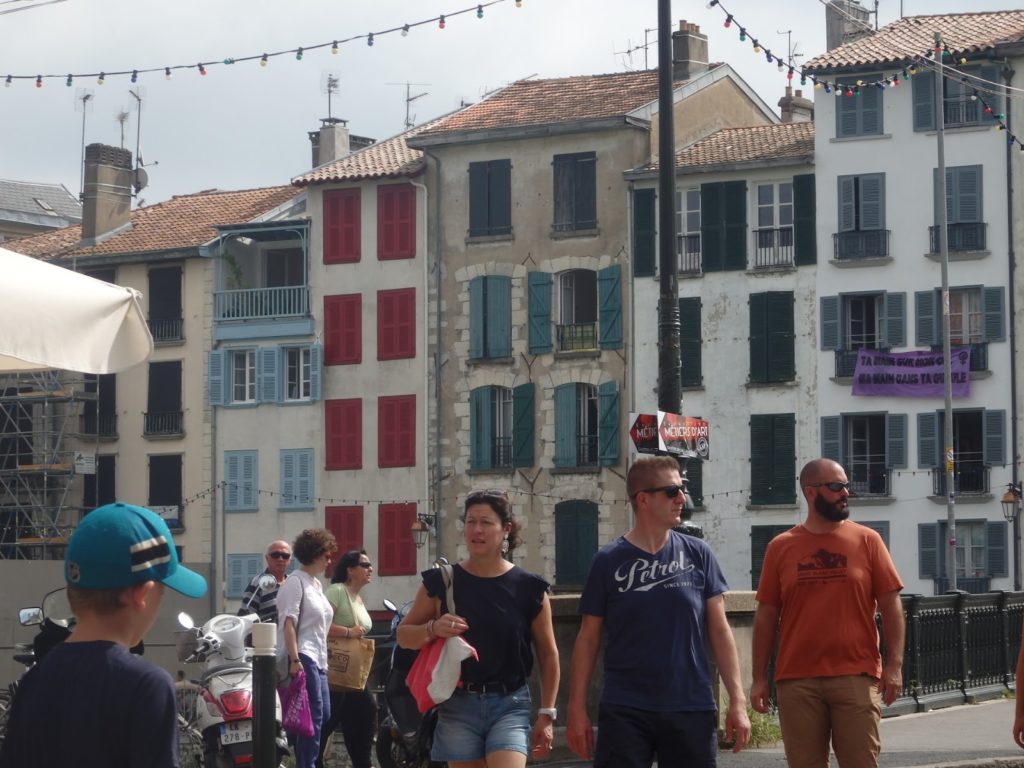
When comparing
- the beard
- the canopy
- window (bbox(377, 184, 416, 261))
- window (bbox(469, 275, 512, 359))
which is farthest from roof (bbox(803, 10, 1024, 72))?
the canopy

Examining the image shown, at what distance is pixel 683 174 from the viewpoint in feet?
167

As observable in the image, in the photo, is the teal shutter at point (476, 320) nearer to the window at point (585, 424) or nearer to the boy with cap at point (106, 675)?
the window at point (585, 424)

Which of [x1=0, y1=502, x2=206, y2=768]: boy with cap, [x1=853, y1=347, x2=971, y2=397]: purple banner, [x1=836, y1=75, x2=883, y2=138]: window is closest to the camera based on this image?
[x1=0, y1=502, x2=206, y2=768]: boy with cap

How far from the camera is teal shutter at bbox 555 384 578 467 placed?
171 feet

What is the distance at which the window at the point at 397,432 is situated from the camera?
54281mm

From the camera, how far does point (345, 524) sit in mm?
55125

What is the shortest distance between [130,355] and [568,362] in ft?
142

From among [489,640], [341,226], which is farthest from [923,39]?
[489,640]

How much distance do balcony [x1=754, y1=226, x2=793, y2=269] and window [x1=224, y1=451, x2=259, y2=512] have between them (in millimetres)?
15621

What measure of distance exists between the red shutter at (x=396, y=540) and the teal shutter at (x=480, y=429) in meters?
2.22

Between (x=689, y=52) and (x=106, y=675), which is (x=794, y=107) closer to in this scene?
(x=689, y=52)

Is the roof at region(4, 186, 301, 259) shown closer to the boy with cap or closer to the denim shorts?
the denim shorts

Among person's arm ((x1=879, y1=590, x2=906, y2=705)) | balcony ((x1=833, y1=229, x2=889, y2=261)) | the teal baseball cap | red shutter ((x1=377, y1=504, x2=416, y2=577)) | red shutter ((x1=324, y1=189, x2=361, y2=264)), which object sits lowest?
red shutter ((x1=377, y1=504, x2=416, y2=577))

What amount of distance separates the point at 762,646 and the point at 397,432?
45.6m
